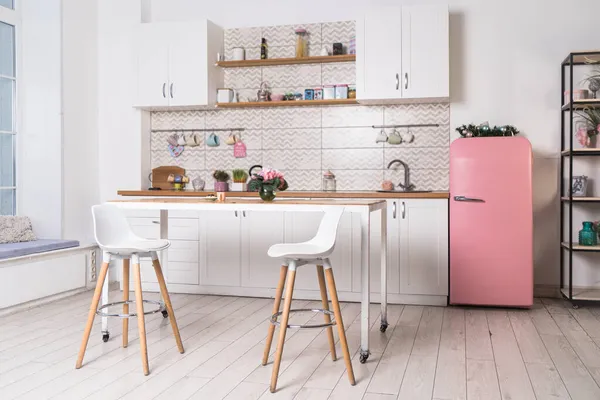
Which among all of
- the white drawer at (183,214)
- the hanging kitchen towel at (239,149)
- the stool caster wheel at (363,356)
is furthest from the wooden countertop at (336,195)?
the stool caster wheel at (363,356)

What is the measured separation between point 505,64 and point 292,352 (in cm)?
327

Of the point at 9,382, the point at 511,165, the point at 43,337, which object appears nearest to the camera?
the point at 9,382

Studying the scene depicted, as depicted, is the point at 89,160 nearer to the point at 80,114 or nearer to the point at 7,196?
the point at 80,114

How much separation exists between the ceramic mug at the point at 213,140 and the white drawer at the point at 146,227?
0.94 meters

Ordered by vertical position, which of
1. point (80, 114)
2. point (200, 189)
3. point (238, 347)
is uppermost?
point (80, 114)

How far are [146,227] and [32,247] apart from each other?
101cm

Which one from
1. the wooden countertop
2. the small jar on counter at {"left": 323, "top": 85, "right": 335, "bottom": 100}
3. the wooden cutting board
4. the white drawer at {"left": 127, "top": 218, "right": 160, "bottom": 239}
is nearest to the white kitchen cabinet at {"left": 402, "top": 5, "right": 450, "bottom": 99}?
the small jar on counter at {"left": 323, "top": 85, "right": 335, "bottom": 100}

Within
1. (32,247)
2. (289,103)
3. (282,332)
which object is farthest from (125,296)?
(289,103)

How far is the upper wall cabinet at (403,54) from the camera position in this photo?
199 inches

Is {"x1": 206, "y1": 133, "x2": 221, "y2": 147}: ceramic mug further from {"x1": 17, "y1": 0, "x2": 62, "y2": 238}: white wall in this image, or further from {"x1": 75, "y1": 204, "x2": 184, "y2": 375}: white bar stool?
{"x1": 75, "y1": 204, "x2": 184, "y2": 375}: white bar stool

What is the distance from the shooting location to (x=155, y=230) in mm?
5449

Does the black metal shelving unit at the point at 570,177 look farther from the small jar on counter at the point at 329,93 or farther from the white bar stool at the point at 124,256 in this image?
the white bar stool at the point at 124,256

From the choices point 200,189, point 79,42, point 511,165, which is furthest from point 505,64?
point 79,42

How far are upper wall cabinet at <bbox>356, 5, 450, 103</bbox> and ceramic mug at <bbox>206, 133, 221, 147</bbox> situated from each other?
152cm
